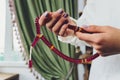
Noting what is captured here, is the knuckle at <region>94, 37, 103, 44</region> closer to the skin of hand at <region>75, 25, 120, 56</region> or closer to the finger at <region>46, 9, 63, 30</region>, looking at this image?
the skin of hand at <region>75, 25, 120, 56</region>

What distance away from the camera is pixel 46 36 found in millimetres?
1780

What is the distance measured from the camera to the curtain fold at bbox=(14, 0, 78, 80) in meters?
1.77

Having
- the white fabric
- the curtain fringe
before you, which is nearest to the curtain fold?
the curtain fringe

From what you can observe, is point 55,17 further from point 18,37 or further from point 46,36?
point 18,37

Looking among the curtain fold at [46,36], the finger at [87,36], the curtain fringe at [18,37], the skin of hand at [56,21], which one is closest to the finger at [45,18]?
the skin of hand at [56,21]

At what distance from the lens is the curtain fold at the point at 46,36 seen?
1.77 metres

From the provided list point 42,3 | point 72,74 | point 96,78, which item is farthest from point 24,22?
point 96,78

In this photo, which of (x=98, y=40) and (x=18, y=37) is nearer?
(x=98, y=40)

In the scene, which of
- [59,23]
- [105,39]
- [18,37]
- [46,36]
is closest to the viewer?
[105,39]

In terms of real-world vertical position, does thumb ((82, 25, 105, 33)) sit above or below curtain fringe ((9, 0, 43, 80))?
above

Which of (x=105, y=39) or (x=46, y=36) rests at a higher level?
(x=105, y=39)

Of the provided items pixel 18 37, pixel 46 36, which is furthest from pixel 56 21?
pixel 18 37

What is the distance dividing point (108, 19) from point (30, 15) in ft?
4.10

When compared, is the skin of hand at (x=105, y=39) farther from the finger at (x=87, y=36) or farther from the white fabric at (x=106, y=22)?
the white fabric at (x=106, y=22)
